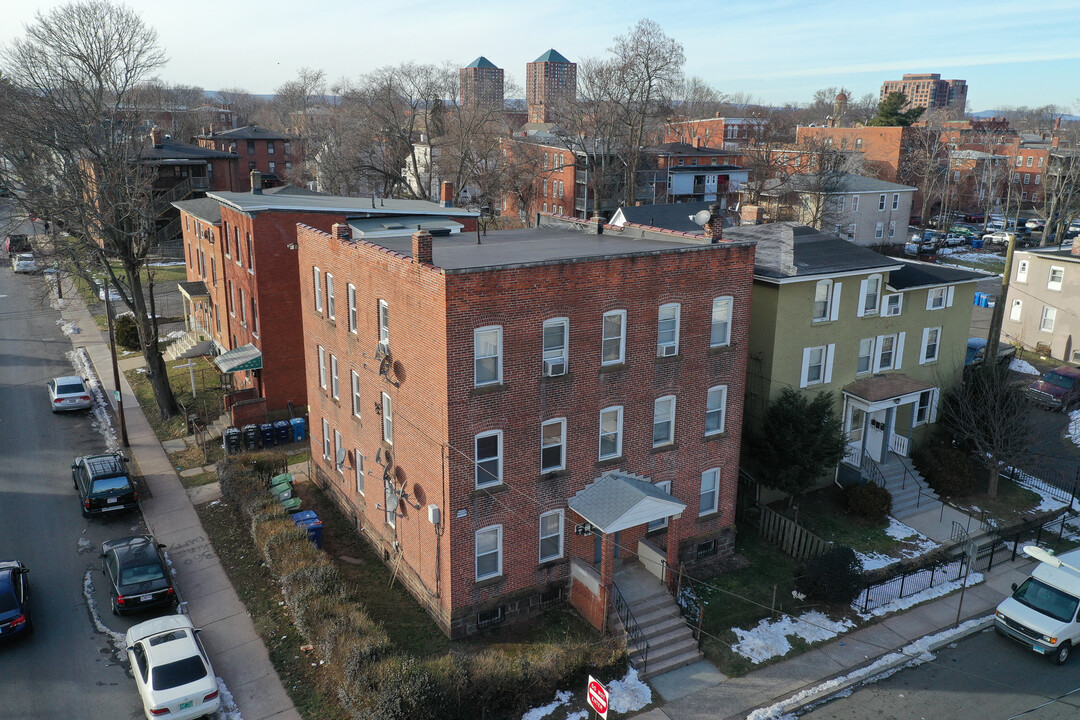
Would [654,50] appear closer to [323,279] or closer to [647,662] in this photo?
[323,279]

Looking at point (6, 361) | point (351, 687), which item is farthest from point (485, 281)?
point (6, 361)

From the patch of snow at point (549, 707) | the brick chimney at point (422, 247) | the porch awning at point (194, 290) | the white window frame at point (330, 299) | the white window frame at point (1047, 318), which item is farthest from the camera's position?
the white window frame at point (1047, 318)

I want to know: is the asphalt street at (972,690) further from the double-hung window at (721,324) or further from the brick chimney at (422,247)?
the brick chimney at (422,247)

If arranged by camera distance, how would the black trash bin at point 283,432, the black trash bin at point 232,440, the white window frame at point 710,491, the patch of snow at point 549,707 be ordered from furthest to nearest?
the black trash bin at point 283,432 → the black trash bin at point 232,440 → the white window frame at point 710,491 → the patch of snow at point 549,707

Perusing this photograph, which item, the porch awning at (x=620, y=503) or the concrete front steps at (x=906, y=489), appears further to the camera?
the concrete front steps at (x=906, y=489)

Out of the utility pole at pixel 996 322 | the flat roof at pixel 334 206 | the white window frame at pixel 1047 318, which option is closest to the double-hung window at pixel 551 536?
the flat roof at pixel 334 206

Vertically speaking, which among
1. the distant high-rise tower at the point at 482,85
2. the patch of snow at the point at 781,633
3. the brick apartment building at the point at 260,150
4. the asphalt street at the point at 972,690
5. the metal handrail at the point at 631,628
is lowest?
the asphalt street at the point at 972,690
